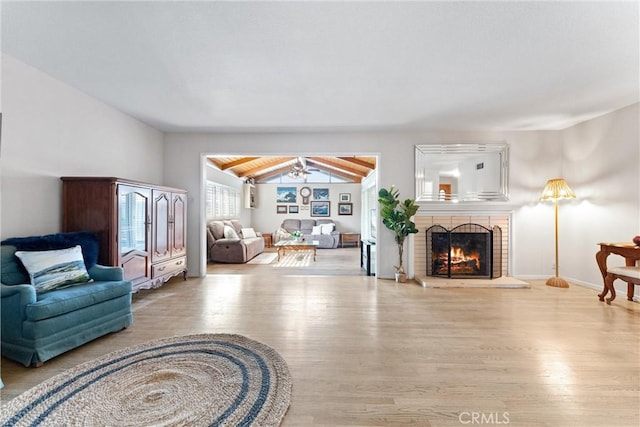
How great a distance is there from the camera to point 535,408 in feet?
5.64

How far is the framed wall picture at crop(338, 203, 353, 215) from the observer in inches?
430

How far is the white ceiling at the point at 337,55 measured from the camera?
6.50ft

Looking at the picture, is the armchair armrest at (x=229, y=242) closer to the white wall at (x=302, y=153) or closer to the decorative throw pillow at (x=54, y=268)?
the white wall at (x=302, y=153)

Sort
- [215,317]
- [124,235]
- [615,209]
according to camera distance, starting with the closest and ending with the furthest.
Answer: [215,317]
[124,235]
[615,209]

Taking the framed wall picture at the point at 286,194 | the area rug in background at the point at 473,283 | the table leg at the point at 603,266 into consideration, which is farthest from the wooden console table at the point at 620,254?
the framed wall picture at the point at 286,194

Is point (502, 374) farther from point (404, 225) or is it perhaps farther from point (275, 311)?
point (404, 225)

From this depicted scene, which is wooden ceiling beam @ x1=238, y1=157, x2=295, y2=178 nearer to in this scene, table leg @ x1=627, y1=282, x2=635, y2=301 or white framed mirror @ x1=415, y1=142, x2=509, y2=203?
white framed mirror @ x1=415, y1=142, x2=509, y2=203

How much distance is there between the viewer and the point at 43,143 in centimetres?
295

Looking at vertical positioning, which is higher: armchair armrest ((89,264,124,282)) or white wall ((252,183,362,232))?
white wall ((252,183,362,232))

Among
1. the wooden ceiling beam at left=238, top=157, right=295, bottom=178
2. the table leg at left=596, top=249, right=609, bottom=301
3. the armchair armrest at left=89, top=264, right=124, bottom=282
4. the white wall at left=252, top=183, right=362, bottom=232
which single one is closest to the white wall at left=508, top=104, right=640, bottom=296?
the table leg at left=596, top=249, right=609, bottom=301

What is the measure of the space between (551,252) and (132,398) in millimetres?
5904

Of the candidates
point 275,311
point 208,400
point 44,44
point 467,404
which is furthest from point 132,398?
point 44,44

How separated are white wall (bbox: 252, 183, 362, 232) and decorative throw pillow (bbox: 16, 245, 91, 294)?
27.2ft

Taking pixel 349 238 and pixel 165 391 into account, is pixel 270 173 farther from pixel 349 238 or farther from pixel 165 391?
pixel 165 391
